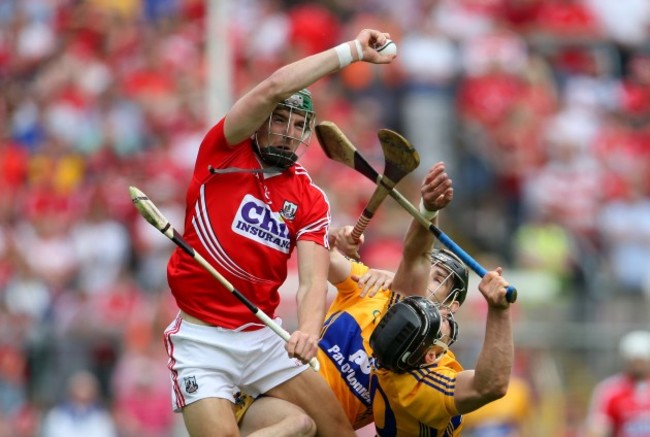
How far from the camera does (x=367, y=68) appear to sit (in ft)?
54.3

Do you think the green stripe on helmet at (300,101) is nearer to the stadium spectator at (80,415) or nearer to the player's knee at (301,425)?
the player's knee at (301,425)

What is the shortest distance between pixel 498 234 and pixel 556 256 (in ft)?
3.07

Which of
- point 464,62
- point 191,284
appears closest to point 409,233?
point 191,284

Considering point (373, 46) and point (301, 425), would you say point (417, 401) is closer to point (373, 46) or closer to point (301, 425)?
point (301, 425)

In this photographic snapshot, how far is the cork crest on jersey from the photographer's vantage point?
7.73 metres

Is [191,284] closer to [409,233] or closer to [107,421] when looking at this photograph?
[409,233]

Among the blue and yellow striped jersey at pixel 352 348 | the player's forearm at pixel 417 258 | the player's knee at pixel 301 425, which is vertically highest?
the player's forearm at pixel 417 258

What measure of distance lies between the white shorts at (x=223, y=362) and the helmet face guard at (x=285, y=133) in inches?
34.0

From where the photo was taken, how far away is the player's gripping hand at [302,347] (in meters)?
7.34

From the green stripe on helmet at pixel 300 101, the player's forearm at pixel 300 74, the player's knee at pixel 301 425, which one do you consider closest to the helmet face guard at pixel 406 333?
the player's knee at pixel 301 425

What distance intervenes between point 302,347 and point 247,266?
2.05 ft

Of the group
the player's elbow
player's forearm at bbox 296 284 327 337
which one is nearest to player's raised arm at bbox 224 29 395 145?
player's forearm at bbox 296 284 327 337

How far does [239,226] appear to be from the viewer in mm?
7730

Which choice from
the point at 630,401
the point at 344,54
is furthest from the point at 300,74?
the point at 630,401
